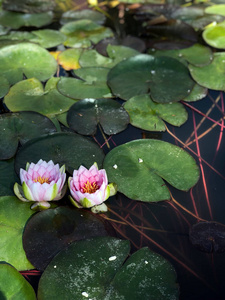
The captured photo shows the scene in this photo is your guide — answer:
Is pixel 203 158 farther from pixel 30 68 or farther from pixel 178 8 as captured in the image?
pixel 178 8

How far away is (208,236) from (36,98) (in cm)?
165

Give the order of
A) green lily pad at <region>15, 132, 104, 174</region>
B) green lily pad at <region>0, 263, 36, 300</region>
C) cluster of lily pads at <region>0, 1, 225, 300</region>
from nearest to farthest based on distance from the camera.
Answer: green lily pad at <region>0, 263, 36, 300</region>
cluster of lily pads at <region>0, 1, 225, 300</region>
green lily pad at <region>15, 132, 104, 174</region>

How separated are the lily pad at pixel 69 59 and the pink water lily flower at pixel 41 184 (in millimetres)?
1373

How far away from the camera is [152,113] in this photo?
2682mm

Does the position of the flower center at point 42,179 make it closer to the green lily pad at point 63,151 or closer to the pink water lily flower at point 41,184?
the pink water lily flower at point 41,184

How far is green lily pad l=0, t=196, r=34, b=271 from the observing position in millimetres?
1815

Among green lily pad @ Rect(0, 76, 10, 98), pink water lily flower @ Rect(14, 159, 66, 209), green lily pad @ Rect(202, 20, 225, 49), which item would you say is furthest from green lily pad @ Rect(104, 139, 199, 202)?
green lily pad @ Rect(202, 20, 225, 49)

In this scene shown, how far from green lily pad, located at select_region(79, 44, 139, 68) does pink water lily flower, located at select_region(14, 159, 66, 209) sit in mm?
1404

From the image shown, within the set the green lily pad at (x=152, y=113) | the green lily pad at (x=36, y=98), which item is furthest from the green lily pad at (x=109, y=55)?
the green lily pad at (x=152, y=113)

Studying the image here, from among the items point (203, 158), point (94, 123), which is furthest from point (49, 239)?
point (203, 158)

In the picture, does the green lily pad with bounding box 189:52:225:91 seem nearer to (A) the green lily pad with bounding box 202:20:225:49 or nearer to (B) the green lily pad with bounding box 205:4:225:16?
(A) the green lily pad with bounding box 202:20:225:49

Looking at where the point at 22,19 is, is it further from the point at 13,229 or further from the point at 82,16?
Answer: the point at 13,229

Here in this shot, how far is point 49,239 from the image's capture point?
6.19 feet

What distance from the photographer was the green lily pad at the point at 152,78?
2.80m
